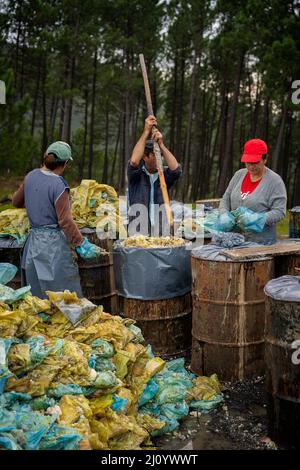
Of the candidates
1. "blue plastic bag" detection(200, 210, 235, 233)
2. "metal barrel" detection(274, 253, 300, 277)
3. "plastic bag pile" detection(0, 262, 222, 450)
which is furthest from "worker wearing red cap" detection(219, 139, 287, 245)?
"plastic bag pile" detection(0, 262, 222, 450)

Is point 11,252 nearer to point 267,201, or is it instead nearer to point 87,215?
point 87,215

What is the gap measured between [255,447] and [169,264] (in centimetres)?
185

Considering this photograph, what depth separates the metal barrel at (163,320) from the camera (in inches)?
197

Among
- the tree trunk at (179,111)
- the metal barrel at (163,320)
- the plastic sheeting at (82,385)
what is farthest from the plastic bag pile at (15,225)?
the tree trunk at (179,111)

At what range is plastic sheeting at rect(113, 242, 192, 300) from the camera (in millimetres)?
4887

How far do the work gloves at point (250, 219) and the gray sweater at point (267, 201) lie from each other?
0.08 meters

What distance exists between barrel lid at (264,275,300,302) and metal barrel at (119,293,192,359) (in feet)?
4.91

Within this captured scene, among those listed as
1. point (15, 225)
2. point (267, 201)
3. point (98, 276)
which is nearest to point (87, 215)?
point (98, 276)

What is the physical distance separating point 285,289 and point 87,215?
9.15ft

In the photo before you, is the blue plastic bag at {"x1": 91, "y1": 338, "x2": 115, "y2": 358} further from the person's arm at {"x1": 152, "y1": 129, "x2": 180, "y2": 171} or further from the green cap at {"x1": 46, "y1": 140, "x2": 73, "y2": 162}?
the person's arm at {"x1": 152, "y1": 129, "x2": 180, "y2": 171}

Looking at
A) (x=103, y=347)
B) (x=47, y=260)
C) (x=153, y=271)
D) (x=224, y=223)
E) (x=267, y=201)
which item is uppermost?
(x=267, y=201)

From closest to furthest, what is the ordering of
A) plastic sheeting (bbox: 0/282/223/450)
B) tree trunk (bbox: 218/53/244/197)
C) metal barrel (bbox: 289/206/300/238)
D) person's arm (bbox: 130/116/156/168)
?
plastic sheeting (bbox: 0/282/223/450) < person's arm (bbox: 130/116/156/168) < metal barrel (bbox: 289/206/300/238) < tree trunk (bbox: 218/53/244/197)

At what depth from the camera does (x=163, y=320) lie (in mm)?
5047

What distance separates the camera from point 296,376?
3438 millimetres
